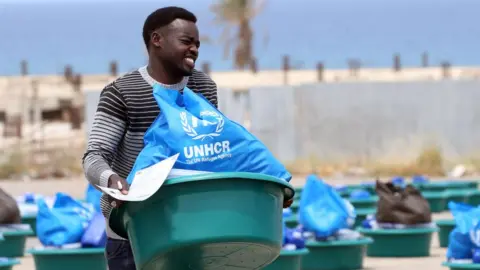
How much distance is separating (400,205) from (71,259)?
3525mm

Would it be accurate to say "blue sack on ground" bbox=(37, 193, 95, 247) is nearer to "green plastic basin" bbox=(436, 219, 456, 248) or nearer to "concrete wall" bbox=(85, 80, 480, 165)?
"green plastic basin" bbox=(436, 219, 456, 248)

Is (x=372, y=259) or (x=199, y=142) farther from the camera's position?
(x=372, y=259)

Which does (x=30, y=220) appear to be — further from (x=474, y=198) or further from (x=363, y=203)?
(x=474, y=198)

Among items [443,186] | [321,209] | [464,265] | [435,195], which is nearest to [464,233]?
[464,265]

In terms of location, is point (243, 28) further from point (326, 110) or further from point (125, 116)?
point (125, 116)

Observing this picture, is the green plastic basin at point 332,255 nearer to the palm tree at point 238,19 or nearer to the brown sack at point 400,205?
the brown sack at point 400,205

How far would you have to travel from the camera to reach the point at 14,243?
14.5 m

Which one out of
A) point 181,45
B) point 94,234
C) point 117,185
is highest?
point 181,45

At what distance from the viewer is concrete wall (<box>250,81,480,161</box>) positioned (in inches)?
1219

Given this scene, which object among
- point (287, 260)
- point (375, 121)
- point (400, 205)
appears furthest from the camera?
point (375, 121)

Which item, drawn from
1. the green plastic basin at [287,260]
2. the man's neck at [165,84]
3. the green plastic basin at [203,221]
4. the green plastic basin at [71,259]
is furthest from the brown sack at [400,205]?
the green plastic basin at [203,221]

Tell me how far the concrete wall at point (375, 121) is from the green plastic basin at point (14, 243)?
16538 millimetres

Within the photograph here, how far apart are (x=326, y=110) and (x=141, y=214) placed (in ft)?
86.2

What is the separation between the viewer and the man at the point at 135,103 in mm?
5477
